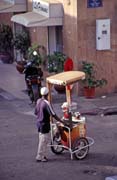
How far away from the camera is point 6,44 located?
97.8ft

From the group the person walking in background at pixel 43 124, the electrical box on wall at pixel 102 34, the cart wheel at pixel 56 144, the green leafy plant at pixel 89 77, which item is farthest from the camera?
the electrical box on wall at pixel 102 34

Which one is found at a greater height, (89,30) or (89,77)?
(89,30)

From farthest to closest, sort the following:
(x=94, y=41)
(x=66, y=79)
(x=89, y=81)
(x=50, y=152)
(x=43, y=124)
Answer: (x=94, y=41) → (x=89, y=81) → (x=50, y=152) → (x=66, y=79) → (x=43, y=124)

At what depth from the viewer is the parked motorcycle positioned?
21.2 meters

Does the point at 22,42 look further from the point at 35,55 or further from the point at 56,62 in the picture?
the point at 56,62

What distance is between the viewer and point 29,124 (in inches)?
731

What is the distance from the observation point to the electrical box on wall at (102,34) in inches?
852

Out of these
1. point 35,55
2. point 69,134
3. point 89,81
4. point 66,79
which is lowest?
point 89,81

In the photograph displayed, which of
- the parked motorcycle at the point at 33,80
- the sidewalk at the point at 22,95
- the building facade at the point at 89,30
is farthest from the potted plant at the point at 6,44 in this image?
the parked motorcycle at the point at 33,80

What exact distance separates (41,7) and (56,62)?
2.45 m

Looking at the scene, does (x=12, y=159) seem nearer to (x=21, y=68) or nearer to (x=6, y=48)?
(x=21, y=68)

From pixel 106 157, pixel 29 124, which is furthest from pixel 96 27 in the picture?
pixel 106 157

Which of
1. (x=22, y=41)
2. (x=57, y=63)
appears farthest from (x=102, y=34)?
(x=22, y=41)

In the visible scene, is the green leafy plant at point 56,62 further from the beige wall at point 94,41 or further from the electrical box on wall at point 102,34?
the electrical box on wall at point 102,34
